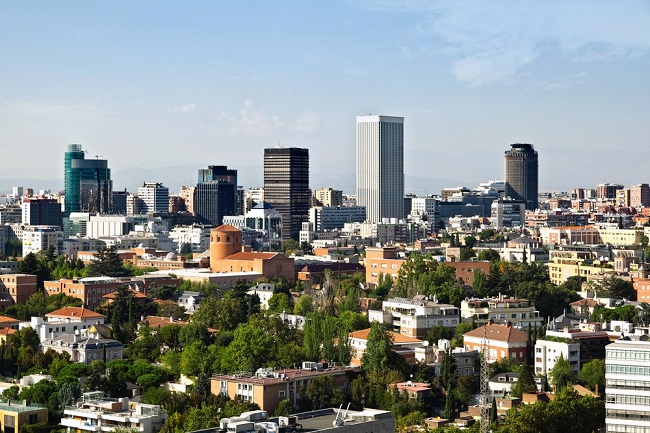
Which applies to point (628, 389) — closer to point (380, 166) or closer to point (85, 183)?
point (85, 183)

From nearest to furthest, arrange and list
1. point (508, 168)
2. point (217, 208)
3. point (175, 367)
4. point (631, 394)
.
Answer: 1. point (631, 394)
2. point (175, 367)
3. point (217, 208)
4. point (508, 168)

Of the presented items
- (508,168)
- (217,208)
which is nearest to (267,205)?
(217,208)

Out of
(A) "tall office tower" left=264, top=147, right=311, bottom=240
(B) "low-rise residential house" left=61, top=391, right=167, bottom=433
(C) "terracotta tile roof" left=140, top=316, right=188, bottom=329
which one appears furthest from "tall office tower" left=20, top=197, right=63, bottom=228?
(B) "low-rise residential house" left=61, top=391, right=167, bottom=433

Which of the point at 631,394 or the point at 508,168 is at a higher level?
the point at 508,168

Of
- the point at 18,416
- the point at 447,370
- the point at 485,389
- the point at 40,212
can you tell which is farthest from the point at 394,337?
the point at 40,212

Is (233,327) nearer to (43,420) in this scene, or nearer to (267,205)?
(43,420)

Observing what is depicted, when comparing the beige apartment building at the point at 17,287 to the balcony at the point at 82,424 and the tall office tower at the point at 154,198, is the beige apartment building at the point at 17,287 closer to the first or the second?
the balcony at the point at 82,424
